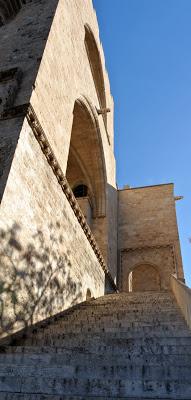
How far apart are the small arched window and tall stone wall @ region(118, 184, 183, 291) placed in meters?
3.00

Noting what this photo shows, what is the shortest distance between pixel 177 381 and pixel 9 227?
9.41ft

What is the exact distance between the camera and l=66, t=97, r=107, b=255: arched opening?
1347cm

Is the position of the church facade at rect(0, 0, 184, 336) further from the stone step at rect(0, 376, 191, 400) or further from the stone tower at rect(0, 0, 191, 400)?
the stone step at rect(0, 376, 191, 400)

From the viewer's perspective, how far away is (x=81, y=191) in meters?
15.0

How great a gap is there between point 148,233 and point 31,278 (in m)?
11.7

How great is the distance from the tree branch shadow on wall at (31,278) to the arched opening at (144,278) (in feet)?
27.4

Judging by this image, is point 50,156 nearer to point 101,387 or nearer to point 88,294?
point 88,294

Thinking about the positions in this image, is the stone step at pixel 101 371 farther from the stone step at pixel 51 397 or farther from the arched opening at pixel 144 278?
the arched opening at pixel 144 278

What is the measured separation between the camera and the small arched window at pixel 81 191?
14791mm

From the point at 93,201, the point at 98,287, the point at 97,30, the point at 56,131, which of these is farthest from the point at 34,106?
the point at 97,30

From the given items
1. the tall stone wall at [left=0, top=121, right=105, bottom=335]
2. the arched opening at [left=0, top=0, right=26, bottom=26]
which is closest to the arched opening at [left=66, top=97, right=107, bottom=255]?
the arched opening at [left=0, top=0, right=26, bottom=26]

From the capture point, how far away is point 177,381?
2395mm

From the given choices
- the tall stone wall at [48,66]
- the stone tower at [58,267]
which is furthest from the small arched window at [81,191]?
the tall stone wall at [48,66]

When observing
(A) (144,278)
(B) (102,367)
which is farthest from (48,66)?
(A) (144,278)
